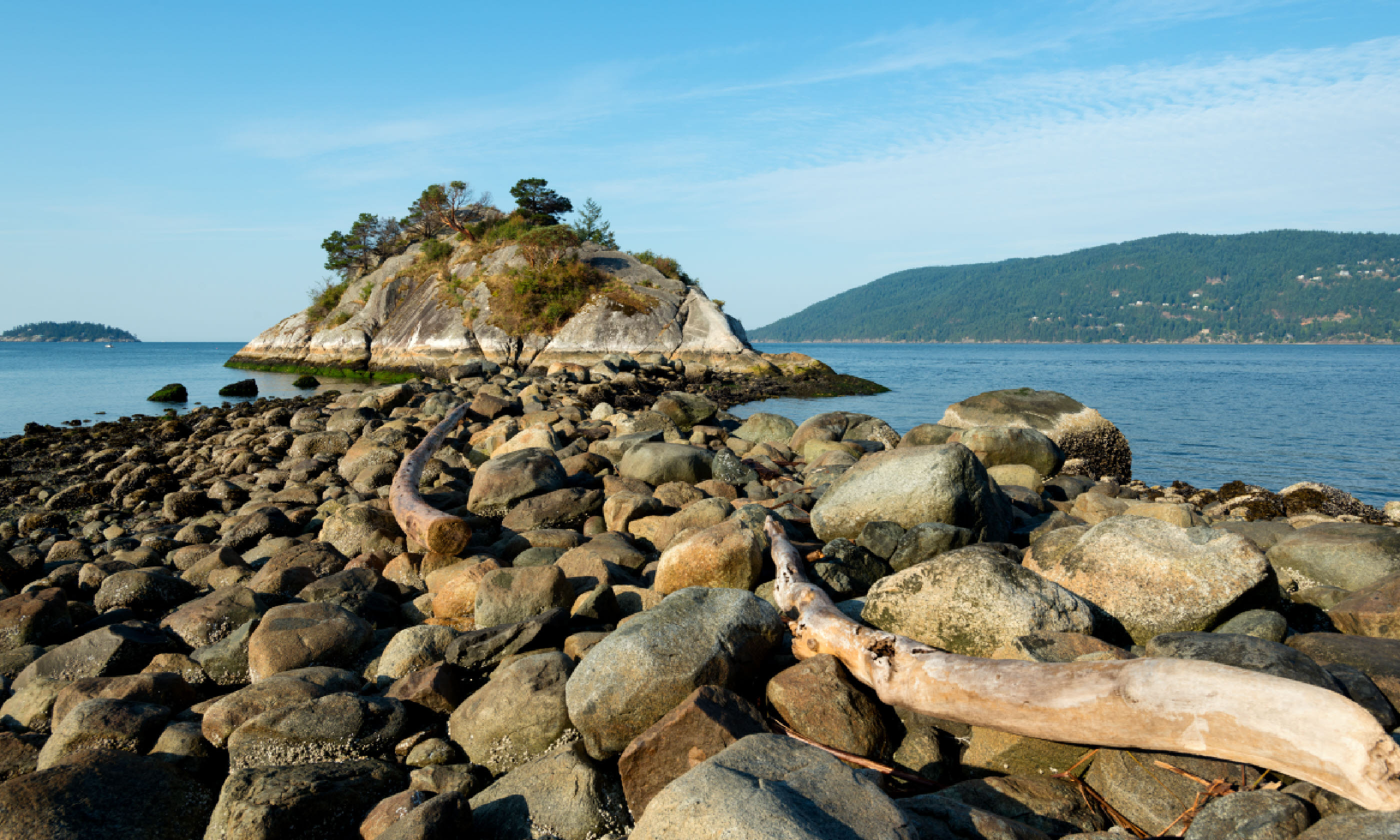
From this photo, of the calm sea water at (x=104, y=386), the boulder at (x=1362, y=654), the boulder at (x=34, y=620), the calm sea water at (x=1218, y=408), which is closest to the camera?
the boulder at (x=1362, y=654)

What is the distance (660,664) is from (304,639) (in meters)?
2.71

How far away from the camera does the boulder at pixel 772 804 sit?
7.77ft

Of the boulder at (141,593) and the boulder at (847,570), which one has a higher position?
the boulder at (847,570)

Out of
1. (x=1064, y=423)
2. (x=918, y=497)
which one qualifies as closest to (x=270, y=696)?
(x=918, y=497)

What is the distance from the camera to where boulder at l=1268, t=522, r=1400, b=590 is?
5805 mm

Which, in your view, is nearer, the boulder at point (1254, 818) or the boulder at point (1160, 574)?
the boulder at point (1254, 818)

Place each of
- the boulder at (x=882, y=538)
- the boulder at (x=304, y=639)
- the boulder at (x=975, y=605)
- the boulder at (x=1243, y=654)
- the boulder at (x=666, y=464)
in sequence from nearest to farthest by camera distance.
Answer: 1. the boulder at (x=1243, y=654)
2. the boulder at (x=975, y=605)
3. the boulder at (x=304, y=639)
4. the boulder at (x=882, y=538)
5. the boulder at (x=666, y=464)

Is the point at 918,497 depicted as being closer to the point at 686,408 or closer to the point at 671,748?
the point at 671,748

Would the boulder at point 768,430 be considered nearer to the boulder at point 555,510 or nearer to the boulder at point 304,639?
the boulder at point 555,510

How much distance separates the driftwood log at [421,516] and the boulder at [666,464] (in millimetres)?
2402

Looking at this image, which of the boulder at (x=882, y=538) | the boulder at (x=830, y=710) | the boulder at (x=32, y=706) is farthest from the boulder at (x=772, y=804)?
the boulder at (x=32, y=706)

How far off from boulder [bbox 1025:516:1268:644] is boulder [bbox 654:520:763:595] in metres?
2.06

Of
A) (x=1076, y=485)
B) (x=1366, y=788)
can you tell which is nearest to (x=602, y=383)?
(x=1076, y=485)

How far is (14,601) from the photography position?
20.3 feet
